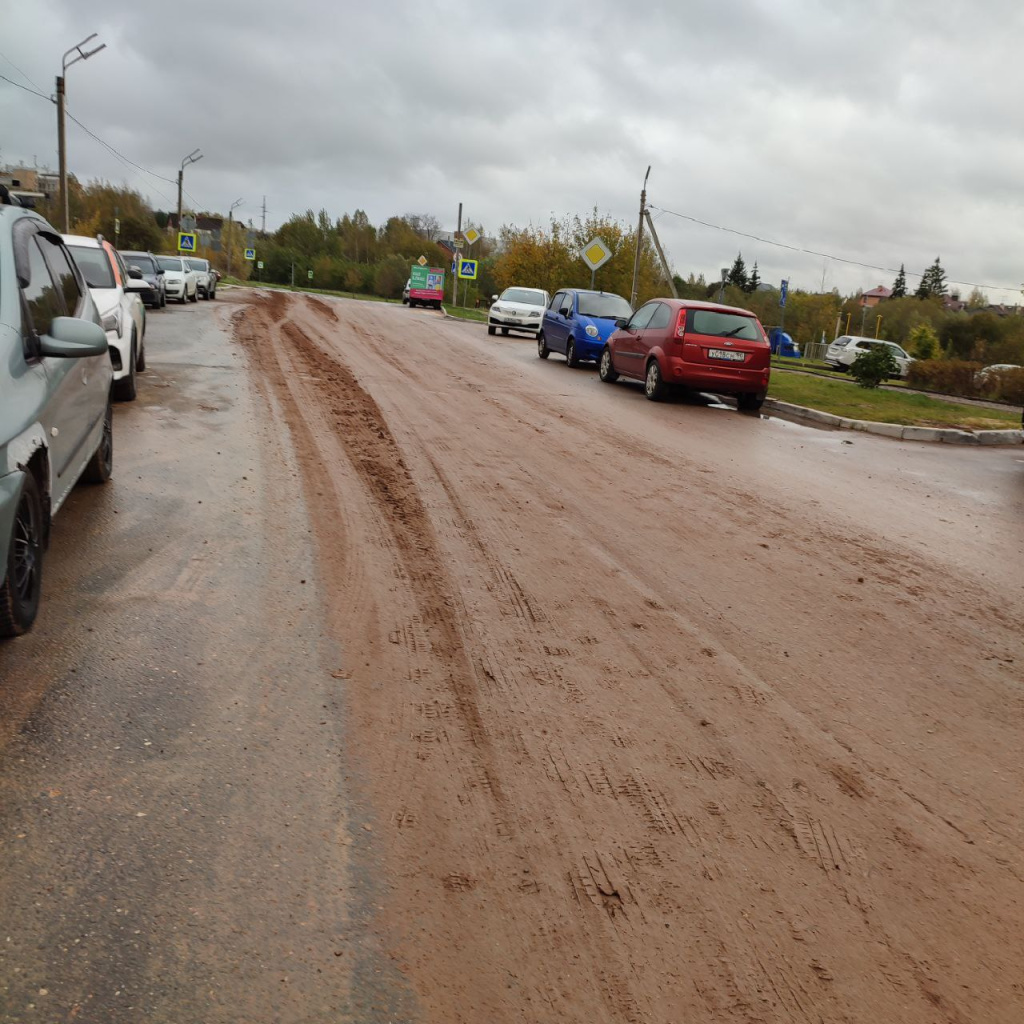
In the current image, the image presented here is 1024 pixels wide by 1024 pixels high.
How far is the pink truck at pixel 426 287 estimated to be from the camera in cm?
5872

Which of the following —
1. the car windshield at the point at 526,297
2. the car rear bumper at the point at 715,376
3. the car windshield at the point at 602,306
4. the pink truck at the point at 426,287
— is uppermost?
the car windshield at the point at 602,306

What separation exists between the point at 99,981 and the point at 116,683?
1.79m

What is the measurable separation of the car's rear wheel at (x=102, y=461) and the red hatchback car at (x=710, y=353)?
10273mm

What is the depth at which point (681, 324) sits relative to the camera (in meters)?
16.0

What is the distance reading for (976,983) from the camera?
264 centimetres

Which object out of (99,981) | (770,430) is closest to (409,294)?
(770,430)

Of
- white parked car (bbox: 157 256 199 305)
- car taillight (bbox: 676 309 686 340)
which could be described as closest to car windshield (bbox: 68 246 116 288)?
car taillight (bbox: 676 309 686 340)

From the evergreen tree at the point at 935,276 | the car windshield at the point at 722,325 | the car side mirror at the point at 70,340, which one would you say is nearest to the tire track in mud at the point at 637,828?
the car side mirror at the point at 70,340

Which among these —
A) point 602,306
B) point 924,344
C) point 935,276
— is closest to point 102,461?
point 602,306

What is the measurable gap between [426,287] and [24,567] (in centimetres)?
5614

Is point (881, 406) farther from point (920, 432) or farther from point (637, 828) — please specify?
point (637, 828)

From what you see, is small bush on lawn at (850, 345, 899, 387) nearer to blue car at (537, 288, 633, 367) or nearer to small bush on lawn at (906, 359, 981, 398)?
blue car at (537, 288, 633, 367)

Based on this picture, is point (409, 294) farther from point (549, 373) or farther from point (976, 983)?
point (976, 983)

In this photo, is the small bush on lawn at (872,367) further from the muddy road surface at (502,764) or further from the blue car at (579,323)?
the muddy road surface at (502,764)
